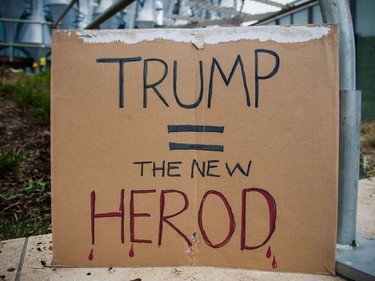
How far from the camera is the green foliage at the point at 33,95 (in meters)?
3.43

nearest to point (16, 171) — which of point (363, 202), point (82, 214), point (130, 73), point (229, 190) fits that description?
point (82, 214)

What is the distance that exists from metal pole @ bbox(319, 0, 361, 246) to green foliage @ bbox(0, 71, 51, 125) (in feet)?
9.83

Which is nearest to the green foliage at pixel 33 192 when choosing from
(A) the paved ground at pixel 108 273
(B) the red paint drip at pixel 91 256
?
(A) the paved ground at pixel 108 273

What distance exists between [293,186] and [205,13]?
28.4 ft

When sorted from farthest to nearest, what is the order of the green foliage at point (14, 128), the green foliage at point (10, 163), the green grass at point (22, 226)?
1. the green foliage at point (14, 128)
2. the green foliage at point (10, 163)
3. the green grass at point (22, 226)

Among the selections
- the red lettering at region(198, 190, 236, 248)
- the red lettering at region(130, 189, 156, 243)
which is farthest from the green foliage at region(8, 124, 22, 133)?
the red lettering at region(198, 190, 236, 248)

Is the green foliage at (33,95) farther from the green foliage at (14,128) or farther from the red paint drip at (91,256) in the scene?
the red paint drip at (91,256)

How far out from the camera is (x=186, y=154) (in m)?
1.10

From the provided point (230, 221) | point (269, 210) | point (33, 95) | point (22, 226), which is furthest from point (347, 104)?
point (33, 95)

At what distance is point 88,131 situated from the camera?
1.11 meters

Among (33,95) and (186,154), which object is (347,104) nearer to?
(186,154)

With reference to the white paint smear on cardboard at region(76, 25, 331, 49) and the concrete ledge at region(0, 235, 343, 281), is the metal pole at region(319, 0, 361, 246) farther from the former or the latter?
the concrete ledge at region(0, 235, 343, 281)

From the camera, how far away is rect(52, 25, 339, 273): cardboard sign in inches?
42.1

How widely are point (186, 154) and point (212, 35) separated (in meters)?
0.43
